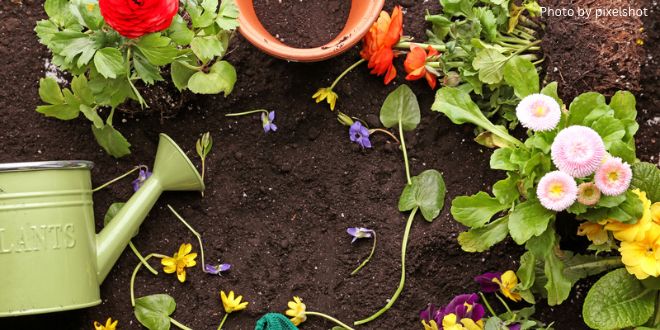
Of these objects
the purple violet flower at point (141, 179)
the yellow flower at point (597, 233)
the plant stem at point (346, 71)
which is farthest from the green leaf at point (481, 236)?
the purple violet flower at point (141, 179)

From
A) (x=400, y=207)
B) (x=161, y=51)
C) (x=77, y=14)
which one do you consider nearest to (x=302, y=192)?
(x=400, y=207)

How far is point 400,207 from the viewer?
1.61 meters

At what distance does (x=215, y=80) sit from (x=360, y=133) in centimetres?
30

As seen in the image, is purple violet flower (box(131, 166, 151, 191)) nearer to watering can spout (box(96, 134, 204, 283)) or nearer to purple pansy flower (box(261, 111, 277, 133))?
watering can spout (box(96, 134, 204, 283))

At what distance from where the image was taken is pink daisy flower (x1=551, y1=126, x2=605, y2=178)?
128 centimetres

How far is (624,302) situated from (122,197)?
0.94 metres

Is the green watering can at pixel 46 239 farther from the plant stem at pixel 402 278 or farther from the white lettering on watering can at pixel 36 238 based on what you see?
the plant stem at pixel 402 278

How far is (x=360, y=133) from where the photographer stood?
1.63 meters

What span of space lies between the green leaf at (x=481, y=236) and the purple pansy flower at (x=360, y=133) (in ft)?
0.89

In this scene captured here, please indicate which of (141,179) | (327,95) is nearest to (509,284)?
(327,95)

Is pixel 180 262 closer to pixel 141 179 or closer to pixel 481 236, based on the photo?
pixel 141 179

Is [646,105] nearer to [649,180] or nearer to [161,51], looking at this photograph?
[649,180]

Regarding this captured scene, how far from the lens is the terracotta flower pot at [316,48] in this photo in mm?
1510

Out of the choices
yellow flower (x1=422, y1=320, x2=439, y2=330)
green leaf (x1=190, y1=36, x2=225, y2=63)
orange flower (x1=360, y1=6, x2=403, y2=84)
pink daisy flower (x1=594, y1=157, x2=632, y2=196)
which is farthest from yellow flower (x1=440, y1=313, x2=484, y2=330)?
green leaf (x1=190, y1=36, x2=225, y2=63)
